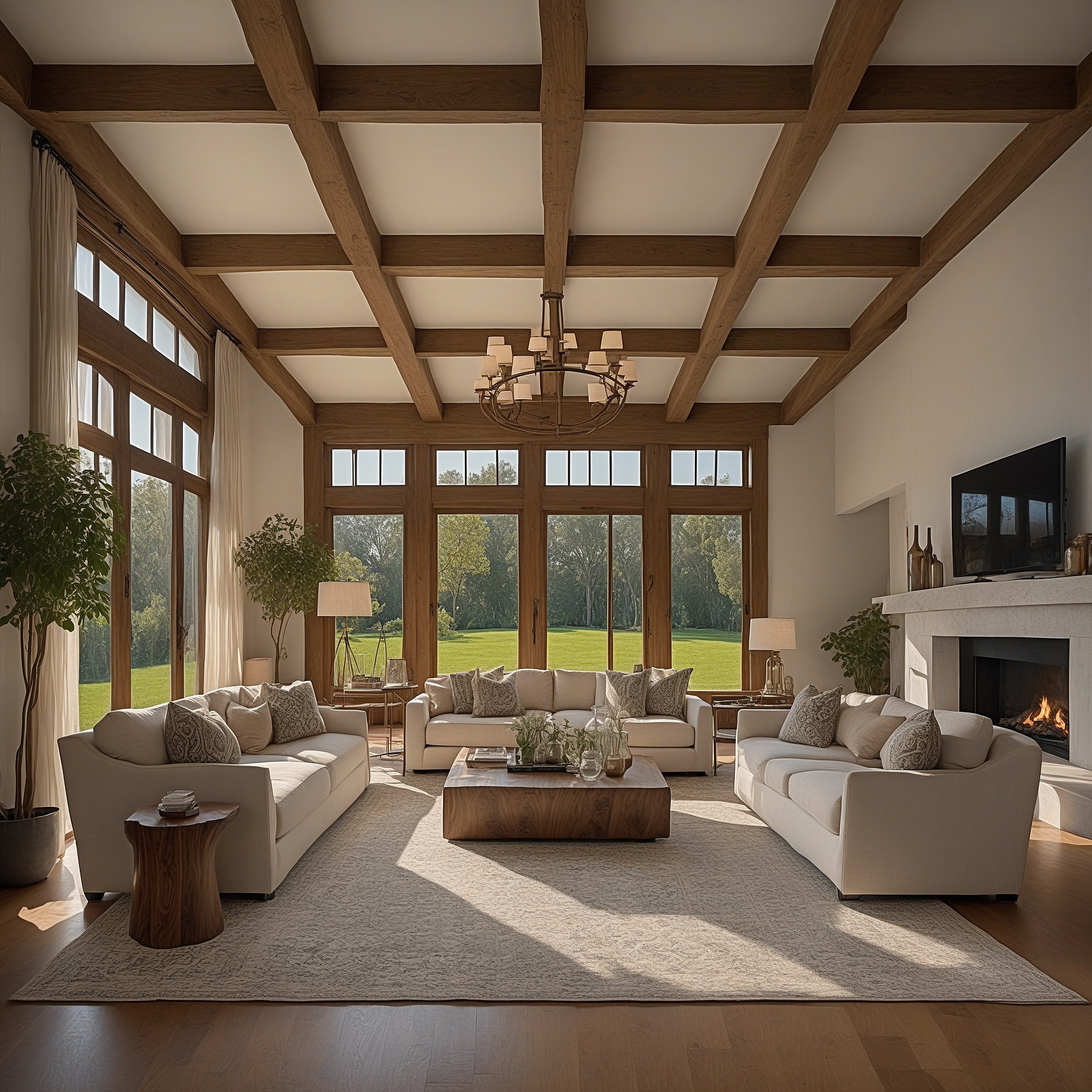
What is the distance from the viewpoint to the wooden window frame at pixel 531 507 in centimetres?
1045

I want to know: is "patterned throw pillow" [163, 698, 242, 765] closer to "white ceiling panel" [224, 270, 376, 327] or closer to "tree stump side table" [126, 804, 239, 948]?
"tree stump side table" [126, 804, 239, 948]

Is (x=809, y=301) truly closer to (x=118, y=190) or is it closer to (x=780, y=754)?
(x=780, y=754)

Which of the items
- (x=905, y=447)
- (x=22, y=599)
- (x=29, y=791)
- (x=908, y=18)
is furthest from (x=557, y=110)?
(x=905, y=447)

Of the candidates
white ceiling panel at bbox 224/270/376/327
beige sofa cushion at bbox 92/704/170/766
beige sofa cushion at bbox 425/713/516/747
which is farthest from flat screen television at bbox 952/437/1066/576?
beige sofa cushion at bbox 92/704/170/766

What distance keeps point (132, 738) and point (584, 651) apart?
6.53 metres

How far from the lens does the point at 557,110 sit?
459 centimetres

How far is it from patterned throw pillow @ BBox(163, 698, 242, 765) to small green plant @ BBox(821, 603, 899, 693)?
6.68 m

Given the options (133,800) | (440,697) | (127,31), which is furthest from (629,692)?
(127,31)

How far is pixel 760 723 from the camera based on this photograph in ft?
22.2

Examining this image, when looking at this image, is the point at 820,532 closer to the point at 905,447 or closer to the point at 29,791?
the point at 905,447

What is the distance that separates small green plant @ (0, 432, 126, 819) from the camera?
445cm

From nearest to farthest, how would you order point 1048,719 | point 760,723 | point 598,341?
point 1048,719, point 760,723, point 598,341

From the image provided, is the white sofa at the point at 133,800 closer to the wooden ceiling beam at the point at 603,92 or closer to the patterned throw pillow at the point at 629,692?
the wooden ceiling beam at the point at 603,92

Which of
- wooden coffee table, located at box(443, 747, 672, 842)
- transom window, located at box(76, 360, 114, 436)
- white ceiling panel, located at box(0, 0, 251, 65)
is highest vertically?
white ceiling panel, located at box(0, 0, 251, 65)
